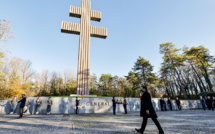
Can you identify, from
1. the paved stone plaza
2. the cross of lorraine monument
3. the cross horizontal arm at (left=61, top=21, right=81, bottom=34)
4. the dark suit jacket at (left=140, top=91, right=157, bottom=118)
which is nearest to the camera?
the dark suit jacket at (left=140, top=91, right=157, bottom=118)

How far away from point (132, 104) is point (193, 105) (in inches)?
470

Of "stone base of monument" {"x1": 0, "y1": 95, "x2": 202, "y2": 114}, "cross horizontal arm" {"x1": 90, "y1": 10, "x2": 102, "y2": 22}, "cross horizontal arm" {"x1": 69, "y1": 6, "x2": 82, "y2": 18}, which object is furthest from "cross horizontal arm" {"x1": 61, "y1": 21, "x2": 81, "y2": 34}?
"stone base of monument" {"x1": 0, "y1": 95, "x2": 202, "y2": 114}

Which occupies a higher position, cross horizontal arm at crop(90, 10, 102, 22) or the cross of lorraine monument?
cross horizontal arm at crop(90, 10, 102, 22)

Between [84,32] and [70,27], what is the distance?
1.97 meters

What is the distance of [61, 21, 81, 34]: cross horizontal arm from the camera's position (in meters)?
15.3

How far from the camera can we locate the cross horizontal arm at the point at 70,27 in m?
15.3

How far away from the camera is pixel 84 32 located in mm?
16578

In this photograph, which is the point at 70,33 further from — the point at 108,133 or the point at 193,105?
the point at 193,105

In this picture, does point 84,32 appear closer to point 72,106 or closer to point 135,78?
point 72,106

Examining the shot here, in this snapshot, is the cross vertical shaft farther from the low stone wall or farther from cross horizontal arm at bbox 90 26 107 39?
the low stone wall

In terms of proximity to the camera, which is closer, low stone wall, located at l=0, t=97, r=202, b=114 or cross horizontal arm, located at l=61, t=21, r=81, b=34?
low stone wall, located at l=0, t=97, r=202, b=114

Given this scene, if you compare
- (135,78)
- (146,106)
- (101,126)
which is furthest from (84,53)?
(135,78)

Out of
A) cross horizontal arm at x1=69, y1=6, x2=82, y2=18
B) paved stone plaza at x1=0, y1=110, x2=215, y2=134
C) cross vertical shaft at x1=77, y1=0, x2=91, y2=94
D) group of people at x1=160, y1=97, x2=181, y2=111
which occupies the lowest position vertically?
group of people at x1=160, y1=97, x2=181, y2=111

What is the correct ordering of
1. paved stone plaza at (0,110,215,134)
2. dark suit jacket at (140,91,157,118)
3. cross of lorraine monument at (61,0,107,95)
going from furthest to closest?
1. cross of lorraine monument at (61,0,107,95)
2. paved stone plaza at (0,110,215,134)
3. dark suit jacket at (140,91,157,118)
